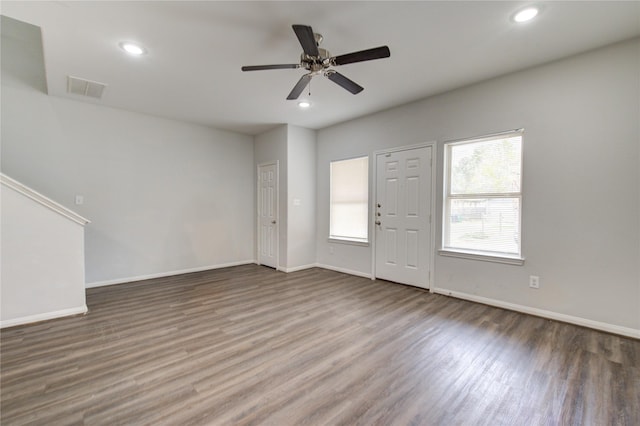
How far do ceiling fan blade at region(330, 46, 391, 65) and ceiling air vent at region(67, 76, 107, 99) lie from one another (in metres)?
3.14

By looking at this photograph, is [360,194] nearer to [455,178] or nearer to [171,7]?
[455,178]

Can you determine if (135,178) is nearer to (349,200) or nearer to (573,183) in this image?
(349,200)

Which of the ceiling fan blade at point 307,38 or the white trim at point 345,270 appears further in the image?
the white trim at point 345,270

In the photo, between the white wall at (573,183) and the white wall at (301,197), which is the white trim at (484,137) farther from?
the white wall at (301,197)

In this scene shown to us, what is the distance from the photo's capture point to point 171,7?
7.01ft

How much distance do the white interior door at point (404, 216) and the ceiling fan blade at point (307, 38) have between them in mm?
2403

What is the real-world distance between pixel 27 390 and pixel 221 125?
441 centimetres

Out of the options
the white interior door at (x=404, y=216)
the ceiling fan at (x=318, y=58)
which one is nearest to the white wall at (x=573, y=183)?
the white interior door at (x=404, y=216)

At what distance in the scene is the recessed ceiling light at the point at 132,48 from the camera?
8.50 feet

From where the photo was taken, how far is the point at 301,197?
531cm

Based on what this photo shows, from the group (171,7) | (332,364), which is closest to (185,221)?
(171,7)

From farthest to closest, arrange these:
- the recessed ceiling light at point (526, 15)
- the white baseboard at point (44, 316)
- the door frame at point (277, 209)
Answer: the door frame at point (277, 209) → the white baseboard at point (44, 316) → the recessed ceiling light at point (526, 15)

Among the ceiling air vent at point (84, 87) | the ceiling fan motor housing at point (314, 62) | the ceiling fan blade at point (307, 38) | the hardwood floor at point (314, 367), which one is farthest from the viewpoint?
the ceiling air vent at point (84, 87)

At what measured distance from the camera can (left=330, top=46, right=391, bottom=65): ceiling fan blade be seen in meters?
2.08
